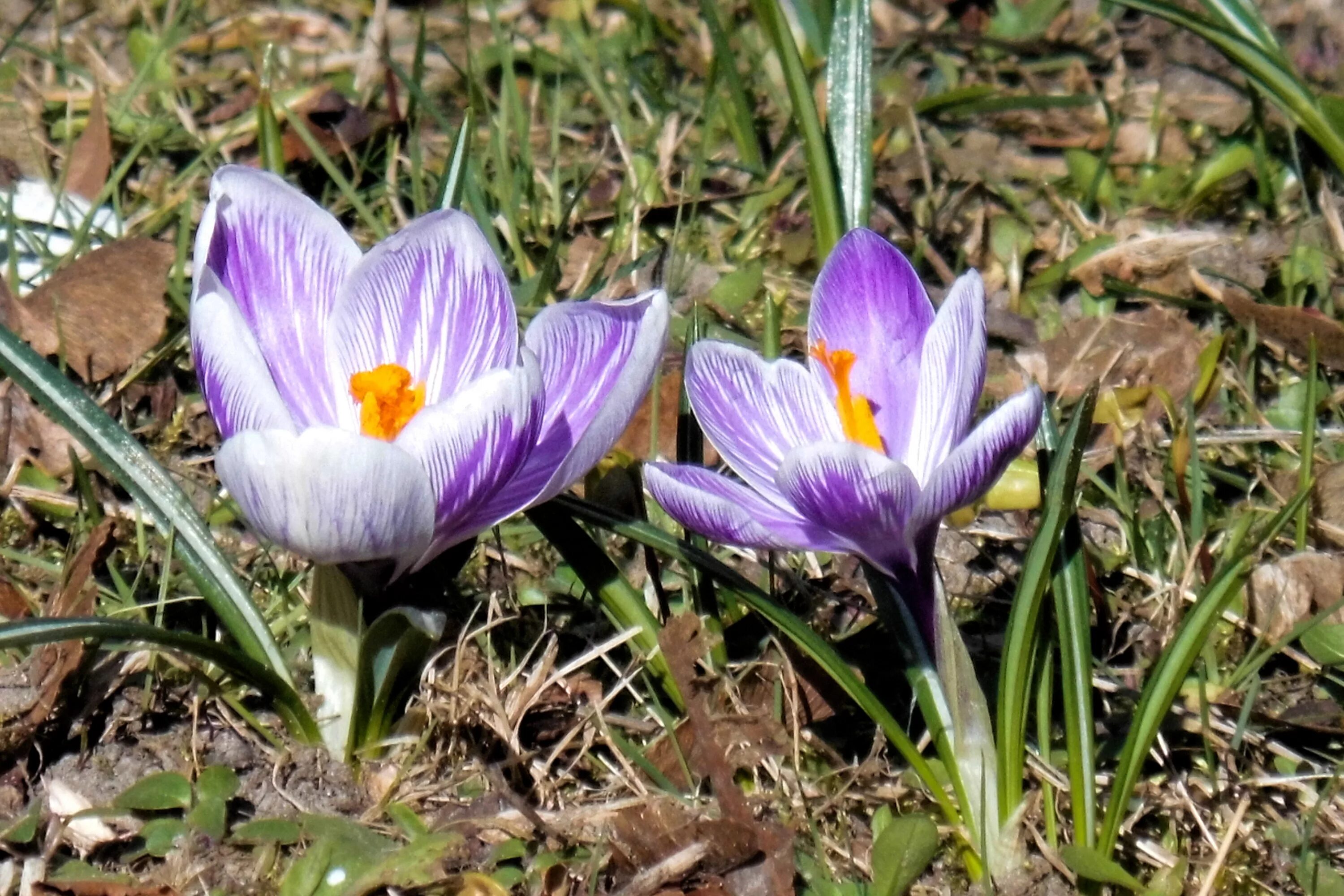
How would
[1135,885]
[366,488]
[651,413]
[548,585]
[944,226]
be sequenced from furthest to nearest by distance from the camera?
[944,226] → [651,413] → [548,585] → [1135,885] → [366,488]

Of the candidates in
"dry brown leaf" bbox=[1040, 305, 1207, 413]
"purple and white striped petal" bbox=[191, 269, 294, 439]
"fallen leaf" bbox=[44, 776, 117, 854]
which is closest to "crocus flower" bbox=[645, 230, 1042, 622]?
"purple and white striped petal" bbox=[191, 269, 294, 439]

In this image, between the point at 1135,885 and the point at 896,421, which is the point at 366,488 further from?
the point at 1135,885

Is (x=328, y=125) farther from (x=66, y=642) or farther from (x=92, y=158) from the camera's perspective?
(x=66, y=642)

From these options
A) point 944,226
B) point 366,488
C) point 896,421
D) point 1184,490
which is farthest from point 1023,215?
point 366,488

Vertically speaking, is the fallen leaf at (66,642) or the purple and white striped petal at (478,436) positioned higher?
the purple and white striped petal at (478,436)

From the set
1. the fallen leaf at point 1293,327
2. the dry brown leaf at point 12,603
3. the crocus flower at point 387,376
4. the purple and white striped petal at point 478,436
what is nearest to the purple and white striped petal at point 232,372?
the crocus flower at point 387,376

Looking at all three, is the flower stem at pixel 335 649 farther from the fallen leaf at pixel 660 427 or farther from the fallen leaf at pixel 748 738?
the fallen leaf at pixel 660 427

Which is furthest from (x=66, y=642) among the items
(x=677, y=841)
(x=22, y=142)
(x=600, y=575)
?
(x=22, y=142)
